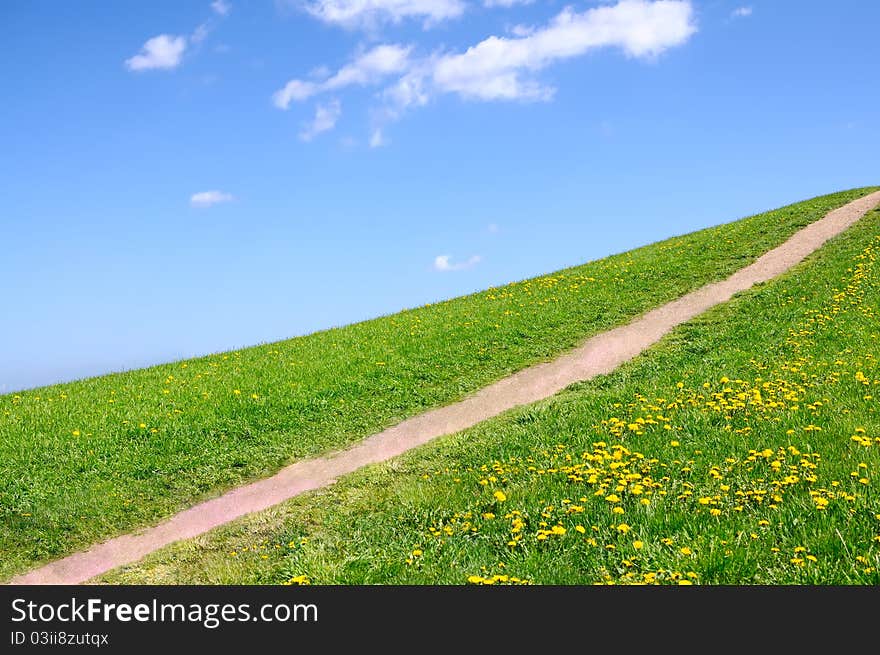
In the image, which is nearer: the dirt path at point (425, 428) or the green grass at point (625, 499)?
the green grass at point (625, 499)

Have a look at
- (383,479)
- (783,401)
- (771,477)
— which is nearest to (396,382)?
(383,479)

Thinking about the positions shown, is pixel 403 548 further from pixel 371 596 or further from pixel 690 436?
pixel 690 436

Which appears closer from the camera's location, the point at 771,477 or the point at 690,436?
the point at 771,477

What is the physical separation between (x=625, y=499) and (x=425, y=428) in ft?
25.6

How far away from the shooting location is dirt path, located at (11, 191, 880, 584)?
38.8 ft

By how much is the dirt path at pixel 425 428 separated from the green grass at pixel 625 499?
875mm

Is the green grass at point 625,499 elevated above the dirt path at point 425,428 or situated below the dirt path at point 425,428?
below

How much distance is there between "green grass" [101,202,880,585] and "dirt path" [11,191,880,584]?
875 millimetres

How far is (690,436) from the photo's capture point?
11438mm

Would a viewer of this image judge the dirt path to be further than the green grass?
Yes

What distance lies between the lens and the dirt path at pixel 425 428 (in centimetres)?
1181

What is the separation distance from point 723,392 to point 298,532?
876cm

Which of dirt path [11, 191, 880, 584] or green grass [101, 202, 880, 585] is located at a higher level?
dirt path [11, 191, 880, 584]

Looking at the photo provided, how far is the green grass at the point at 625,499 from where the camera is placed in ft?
24.1
